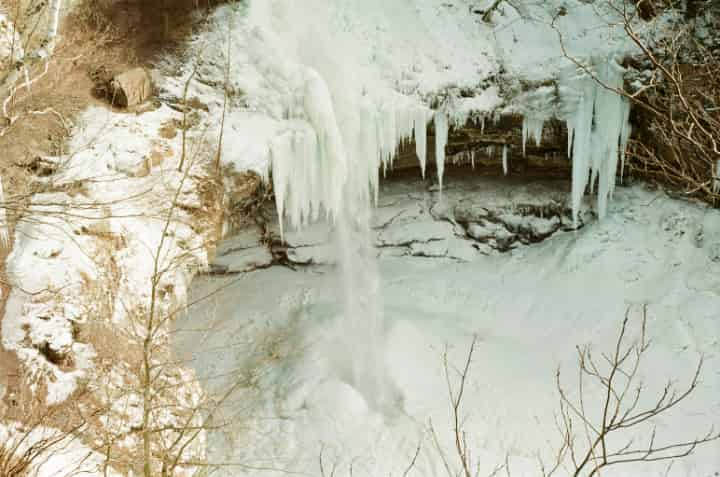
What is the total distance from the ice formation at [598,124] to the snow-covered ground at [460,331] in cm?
141

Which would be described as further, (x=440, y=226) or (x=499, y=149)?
(x=440, y=226)

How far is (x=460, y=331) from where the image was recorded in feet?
35.3

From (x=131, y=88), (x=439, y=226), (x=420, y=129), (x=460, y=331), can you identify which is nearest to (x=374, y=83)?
(x=420, y=129)

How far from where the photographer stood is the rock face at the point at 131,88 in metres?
9.18

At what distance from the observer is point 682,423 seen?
8.71 m

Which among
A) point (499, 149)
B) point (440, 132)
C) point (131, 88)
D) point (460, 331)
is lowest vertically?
point (460, 331)

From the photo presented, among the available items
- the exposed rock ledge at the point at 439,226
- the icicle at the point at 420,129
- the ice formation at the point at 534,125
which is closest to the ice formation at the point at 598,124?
the ice formation at the point at 534,125

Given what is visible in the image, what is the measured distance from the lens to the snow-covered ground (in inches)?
345

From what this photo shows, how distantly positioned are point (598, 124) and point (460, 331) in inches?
166

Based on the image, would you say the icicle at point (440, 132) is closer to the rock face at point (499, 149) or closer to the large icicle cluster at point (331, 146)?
the large icicle cluster at point (331, 146)

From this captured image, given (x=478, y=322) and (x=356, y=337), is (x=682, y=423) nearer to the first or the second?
(x=478, y=322)

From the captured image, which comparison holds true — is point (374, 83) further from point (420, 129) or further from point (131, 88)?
point (131, 88)

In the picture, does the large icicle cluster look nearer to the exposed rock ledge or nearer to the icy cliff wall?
the icy cliff wall

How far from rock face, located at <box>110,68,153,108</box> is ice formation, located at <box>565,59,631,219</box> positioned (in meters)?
6.91
